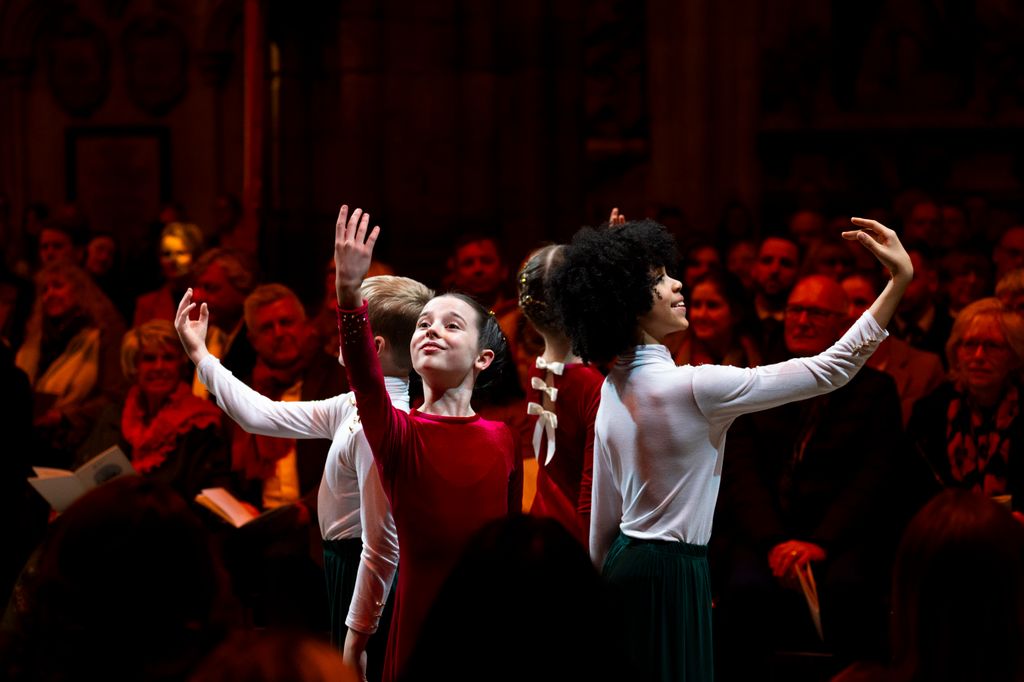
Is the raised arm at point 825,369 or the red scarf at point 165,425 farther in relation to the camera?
the red scarf at point 165,425

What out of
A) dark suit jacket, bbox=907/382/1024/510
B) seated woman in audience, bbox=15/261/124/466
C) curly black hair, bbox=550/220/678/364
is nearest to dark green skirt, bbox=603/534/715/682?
curly black hair, bbox=550/220/678/364

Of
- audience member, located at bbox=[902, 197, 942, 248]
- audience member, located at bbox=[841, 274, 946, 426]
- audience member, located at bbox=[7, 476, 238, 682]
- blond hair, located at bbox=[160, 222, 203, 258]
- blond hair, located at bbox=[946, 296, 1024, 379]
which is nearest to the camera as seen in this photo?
audience member, located at bbox=[7, 476, 238, 682]

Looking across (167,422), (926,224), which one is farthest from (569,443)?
(926,224)

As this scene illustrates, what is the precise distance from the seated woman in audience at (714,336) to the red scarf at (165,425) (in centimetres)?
179

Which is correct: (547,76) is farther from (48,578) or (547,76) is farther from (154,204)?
(48,578)

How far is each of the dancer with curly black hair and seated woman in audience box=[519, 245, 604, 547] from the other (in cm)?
45

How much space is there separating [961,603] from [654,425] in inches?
49.0

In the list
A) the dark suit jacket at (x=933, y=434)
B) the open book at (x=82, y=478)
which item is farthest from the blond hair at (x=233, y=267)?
the dark suit jacket at (x=933, y=434)

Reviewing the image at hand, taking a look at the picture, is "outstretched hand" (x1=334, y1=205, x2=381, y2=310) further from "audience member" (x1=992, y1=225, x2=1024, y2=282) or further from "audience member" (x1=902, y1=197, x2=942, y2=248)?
"audience member" (x1=902, y1=197, x2=942, y2=248)

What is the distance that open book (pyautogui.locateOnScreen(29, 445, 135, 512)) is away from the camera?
16.8 ft

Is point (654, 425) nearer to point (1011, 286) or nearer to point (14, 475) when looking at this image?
point (1011, 286)

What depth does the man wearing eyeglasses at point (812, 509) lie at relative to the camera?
4.71 m

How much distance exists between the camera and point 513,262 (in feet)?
Answer: 28.2

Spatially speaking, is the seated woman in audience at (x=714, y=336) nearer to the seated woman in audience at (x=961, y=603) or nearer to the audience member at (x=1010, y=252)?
the audience member at (x=1010, y=252)
